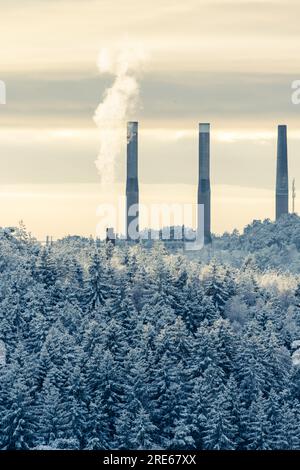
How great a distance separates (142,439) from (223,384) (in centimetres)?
1582

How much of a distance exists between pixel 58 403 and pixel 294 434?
20.4 metres

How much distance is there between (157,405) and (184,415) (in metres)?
3.21
